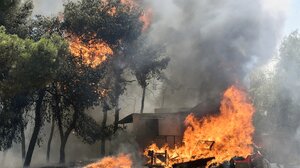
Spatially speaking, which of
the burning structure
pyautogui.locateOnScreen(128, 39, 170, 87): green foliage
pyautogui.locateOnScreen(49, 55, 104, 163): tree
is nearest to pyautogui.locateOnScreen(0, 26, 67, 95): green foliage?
pyautogui.locateOnScreen(49, 55, 104, 163): tree

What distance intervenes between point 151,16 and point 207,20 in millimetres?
8092

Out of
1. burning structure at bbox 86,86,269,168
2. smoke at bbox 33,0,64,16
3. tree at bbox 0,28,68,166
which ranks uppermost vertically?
smoke at bbox 33,0,64,16

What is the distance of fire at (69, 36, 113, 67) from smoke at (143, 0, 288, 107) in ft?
31.8

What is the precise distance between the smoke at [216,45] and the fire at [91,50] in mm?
9704

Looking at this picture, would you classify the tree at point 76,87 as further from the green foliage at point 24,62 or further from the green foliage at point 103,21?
the green foliage at point 24,62

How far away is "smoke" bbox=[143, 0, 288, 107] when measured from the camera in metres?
20.2

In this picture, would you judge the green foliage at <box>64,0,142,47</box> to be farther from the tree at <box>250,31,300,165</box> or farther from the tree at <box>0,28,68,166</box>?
the tree at <box>250,31,300,165</box>

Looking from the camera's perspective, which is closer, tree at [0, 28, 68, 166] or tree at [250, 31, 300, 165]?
tree at [0, 28, 68, 166]

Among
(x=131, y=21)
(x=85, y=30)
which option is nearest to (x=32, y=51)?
(x=85, y=30)

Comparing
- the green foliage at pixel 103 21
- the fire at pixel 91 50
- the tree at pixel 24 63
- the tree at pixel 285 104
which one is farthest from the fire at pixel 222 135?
the tree at pixel 285 104

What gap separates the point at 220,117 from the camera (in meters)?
18.8

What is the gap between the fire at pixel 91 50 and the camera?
99.5 ft

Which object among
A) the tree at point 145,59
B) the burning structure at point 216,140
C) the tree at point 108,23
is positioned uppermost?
the tree at point 108,23

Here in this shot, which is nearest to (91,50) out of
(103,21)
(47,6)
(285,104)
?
(103,21)
